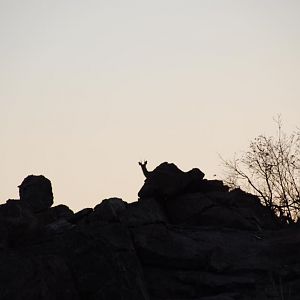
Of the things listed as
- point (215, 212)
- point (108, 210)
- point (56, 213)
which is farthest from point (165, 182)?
point (56, 213)

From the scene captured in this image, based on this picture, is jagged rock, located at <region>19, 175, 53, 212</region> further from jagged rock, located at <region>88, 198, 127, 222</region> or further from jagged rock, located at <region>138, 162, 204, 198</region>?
jagged rock, located at <region>88, 198, 127, 222</region>

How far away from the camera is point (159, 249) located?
69.5 ft

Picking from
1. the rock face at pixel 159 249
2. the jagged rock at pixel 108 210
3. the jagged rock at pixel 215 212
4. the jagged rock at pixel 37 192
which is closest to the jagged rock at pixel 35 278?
the rock face at pixel 159 249

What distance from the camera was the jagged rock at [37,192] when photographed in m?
34.6

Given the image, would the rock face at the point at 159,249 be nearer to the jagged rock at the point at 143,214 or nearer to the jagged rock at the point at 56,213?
the jagged rock at the point at 143,214

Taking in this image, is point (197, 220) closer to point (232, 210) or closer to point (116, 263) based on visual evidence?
point (232, 210)

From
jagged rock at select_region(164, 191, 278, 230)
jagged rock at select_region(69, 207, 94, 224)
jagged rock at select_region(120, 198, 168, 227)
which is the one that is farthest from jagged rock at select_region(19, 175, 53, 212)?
jagged rock at select_region(120, 198, 168, 227)

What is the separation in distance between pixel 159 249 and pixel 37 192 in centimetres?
1662

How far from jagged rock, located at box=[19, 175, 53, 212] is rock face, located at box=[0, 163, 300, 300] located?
18.0 feet

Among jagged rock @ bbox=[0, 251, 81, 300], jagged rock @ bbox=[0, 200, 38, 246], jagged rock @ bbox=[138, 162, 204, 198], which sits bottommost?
jagged rock @ bbox=[0, 251, 81, 300]

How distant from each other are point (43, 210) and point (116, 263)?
683 inches

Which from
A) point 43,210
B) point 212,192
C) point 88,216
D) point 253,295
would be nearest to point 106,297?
point 253,295

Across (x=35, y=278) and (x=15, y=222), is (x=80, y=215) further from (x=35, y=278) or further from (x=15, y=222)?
(x=35, y=278)

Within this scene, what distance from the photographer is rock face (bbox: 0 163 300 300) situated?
1574 cm
